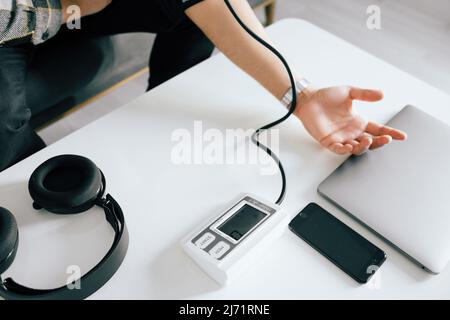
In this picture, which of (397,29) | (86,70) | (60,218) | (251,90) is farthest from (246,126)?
(397,29)

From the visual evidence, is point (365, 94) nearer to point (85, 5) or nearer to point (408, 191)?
point (408, 191)

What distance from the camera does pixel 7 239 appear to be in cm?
50

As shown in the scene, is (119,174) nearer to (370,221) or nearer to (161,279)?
(161,279)

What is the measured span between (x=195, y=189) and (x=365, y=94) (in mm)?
335

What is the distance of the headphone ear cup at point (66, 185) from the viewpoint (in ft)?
1.78

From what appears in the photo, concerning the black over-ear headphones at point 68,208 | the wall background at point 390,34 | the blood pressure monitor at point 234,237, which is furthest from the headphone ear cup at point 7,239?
the wall background at point 390,34

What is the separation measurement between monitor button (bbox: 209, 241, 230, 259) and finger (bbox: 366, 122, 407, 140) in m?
0.34

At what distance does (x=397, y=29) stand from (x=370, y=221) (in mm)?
1446

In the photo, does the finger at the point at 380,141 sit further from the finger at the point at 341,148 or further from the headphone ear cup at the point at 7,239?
the headphone ear cup at the point at 7,239

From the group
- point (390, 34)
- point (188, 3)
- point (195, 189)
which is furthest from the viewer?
point (390, 34)

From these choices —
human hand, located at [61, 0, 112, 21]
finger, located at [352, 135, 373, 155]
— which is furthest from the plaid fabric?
finger, located at [352, 135, 373, 155]

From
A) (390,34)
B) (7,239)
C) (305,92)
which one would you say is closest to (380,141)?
(305,92)

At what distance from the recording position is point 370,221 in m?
0.57
